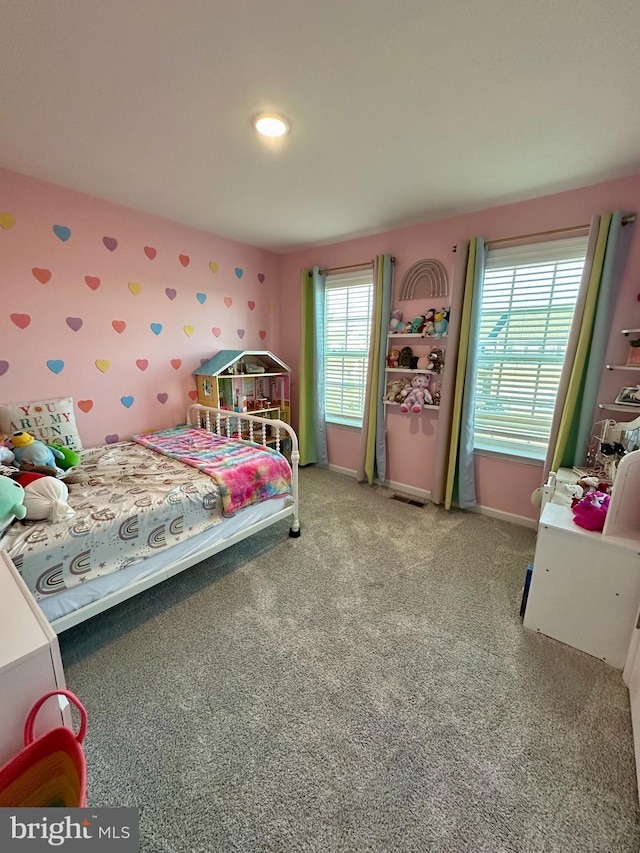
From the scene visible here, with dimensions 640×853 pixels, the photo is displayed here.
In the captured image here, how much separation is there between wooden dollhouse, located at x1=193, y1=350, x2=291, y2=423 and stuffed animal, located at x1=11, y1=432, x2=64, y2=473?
132 centimetres

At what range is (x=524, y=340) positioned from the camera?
2.57 meters

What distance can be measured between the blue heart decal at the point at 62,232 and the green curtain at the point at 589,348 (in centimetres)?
338

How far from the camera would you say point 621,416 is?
2240 millimetres

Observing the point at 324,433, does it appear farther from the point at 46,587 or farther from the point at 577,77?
the point at 577,77

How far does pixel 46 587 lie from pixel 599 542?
2.32m

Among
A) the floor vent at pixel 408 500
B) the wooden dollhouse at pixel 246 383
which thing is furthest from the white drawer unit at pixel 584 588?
the wooden dollhouse at pixel 246 383

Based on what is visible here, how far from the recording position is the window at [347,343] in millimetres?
3412

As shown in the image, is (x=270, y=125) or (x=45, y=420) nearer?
(x=270, y=125)

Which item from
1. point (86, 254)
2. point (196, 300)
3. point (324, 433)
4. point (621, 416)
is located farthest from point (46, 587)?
point (621, 416)

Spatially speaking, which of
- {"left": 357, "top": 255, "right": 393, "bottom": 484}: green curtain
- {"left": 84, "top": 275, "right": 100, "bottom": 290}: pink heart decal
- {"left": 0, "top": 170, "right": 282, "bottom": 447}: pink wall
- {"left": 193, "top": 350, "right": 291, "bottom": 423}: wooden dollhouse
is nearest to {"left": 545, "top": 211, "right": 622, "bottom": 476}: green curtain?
{"left": 357, "top": 255, "right": 393, "bottom": 484}: green curtain

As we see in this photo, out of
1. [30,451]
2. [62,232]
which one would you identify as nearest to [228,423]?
[30,451]

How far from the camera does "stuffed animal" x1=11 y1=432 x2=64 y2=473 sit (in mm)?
2005

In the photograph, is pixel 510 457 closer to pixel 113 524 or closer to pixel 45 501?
pixel 113 524

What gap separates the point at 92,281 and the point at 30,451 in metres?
1.30
